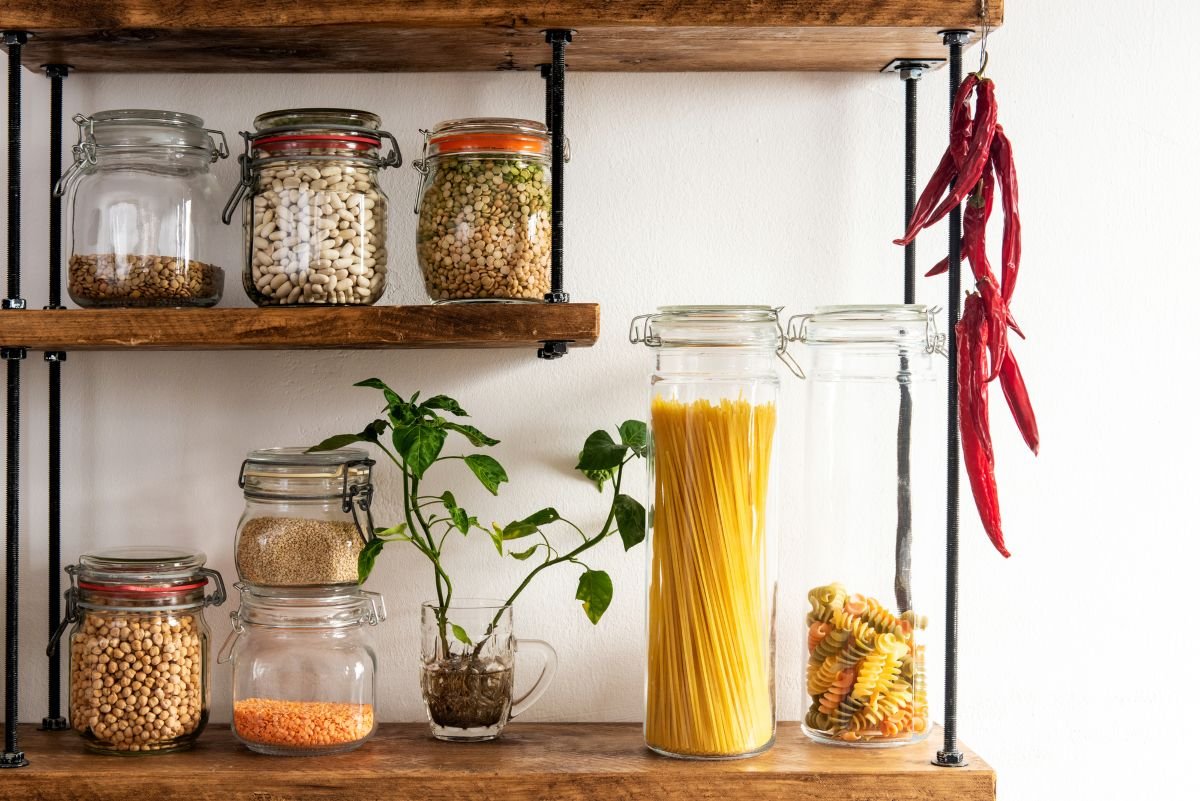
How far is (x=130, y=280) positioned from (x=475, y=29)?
0.40 metres

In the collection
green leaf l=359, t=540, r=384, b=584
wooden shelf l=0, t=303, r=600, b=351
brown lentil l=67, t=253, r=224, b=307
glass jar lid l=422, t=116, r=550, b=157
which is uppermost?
glass jar lid l=422, t=116, r=550, b=157

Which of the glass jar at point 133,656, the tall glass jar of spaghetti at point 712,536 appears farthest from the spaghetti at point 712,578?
the glass jar at point 133,656

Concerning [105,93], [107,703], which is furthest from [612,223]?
[107,703]

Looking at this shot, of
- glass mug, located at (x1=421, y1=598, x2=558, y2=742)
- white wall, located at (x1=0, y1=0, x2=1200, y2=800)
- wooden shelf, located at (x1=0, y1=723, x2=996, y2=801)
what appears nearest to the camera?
wooden shelf, located at (x1=0, y1=723, x2=996, y2=801)

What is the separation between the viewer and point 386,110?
4.00ft

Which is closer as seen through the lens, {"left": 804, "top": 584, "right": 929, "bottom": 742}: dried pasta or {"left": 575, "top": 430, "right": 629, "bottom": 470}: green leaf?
{"left": 804, "top": 584, "right": 929, "bottom": 742}: dried pasta

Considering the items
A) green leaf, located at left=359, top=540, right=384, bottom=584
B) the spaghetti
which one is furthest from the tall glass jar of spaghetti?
green leaf, located at left=359, top=540, right=384, bottom=584

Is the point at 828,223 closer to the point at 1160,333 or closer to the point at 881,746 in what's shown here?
the point at 1160,333

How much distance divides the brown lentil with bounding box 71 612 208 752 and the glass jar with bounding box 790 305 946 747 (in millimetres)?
595

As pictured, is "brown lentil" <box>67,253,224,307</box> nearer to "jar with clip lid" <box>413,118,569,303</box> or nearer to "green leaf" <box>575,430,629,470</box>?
"jar with clip lid" <box>413,118,569,303</box>

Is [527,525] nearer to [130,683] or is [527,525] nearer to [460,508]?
[460,508]

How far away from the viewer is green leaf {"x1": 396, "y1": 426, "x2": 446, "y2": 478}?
3.38ft

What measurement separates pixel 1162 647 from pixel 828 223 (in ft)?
1.94

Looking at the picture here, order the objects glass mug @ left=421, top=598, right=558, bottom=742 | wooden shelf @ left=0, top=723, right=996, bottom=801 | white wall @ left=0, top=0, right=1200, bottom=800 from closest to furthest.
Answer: wooden shelf @ left=0, top=723, right=996, bottom=801 < glass mug @ left=421, top=598, right=558, bottom=742 < white wall @ left=0, top=0, right=1200, bottom=800
